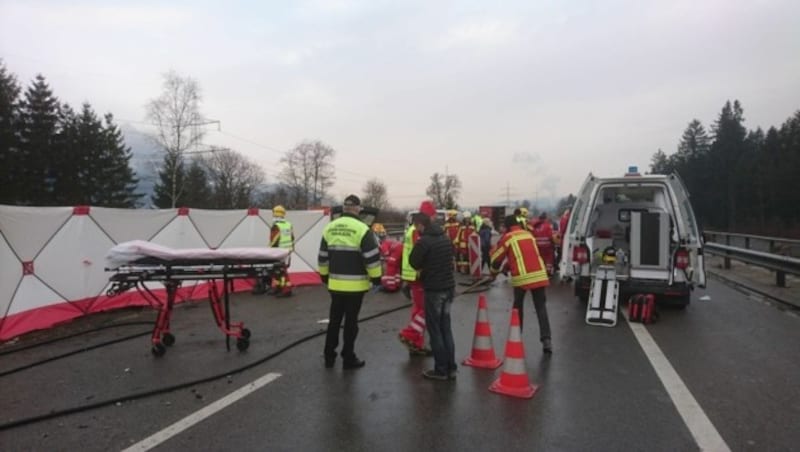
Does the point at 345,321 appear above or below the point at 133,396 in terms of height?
above

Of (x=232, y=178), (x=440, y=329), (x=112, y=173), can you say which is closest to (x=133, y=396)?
(x=440, y=329)

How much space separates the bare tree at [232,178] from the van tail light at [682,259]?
6423 centimetres

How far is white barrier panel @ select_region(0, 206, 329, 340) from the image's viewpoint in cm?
782

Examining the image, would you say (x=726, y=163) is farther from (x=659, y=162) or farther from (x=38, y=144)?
(x=38, y=144)

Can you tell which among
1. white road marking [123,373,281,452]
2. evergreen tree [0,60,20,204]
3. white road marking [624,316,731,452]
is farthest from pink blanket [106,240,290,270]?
evergreen tree [0,60,20,204]

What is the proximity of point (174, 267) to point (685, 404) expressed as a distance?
18.5 feet

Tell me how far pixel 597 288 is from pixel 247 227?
802 cm

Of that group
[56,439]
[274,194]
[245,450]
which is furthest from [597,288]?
[274,194]

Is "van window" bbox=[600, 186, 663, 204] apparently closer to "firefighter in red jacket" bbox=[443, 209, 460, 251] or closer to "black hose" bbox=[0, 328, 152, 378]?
"firefighter in red jacket" bbox=[443, 209, 460, 251]

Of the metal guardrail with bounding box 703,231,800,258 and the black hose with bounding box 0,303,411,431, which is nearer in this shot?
the black hose with bounding box 0,303,411,431

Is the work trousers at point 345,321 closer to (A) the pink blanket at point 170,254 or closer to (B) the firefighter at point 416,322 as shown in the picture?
(B) the firefighter at point 416,322

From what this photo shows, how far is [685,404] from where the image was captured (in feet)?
15.1

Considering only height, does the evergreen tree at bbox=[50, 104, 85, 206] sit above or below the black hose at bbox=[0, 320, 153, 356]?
above

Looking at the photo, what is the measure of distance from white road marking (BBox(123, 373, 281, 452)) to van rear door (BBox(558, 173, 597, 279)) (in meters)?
5.80
